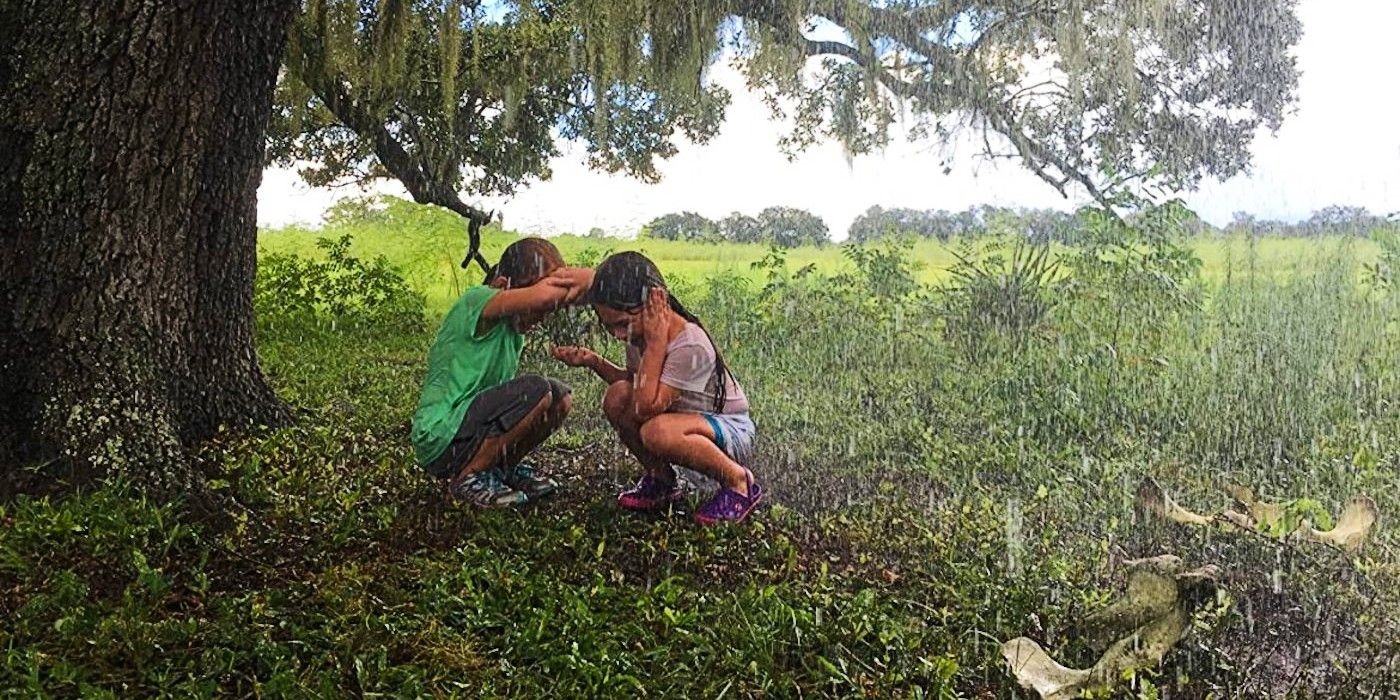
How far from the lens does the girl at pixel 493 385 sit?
7.86 ft

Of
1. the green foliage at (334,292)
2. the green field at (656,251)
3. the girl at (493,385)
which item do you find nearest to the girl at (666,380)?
the girl at (493,385)

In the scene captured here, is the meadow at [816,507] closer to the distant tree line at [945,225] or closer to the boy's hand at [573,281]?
the distant tree line at [945,225]

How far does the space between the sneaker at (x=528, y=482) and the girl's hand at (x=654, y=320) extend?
583 millimetres

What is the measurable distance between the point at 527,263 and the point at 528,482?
602mm

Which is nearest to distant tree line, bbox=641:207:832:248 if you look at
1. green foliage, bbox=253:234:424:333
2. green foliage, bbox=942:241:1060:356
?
green foliage, bbox=942:241:1060:356

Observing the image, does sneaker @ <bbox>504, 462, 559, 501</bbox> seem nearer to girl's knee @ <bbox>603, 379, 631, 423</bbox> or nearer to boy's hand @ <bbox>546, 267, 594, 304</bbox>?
girl's knee @ <bbox>603, 379, 631, 423</bbox>

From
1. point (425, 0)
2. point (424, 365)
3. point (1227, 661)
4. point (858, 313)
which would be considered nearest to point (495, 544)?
Result: point (424, 365)

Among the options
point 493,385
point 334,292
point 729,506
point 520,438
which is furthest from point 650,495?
point 334,292

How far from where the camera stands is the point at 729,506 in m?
2.43

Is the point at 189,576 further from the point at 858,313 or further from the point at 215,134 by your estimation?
the point at 858,313

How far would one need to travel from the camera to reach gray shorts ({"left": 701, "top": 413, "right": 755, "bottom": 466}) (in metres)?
2.34

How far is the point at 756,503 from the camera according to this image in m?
2.46

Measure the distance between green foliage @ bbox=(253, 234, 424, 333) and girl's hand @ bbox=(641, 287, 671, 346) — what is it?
163 cm

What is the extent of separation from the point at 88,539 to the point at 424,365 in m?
1.46
